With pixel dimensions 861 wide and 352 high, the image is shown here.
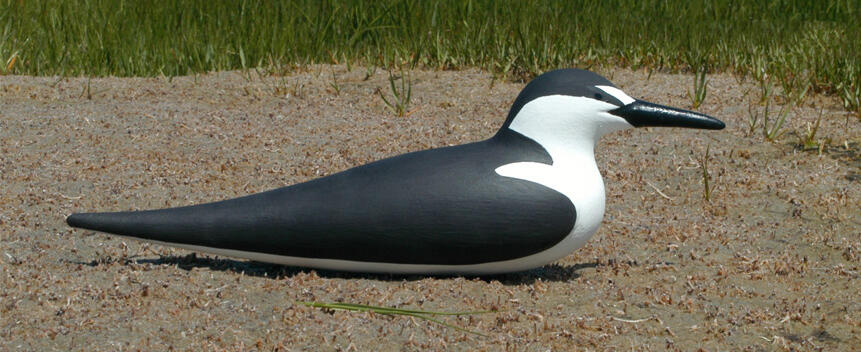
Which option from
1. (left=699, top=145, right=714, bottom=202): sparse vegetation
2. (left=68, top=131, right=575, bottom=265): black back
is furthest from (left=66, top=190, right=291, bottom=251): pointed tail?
(left=699, top=145, right=714, bottom=202): sparse vegetation

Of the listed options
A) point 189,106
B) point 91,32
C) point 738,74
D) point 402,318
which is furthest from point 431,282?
point 91,32

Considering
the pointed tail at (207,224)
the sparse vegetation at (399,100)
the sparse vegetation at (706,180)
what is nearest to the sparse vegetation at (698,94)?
the sparse vegetation at (706,180)

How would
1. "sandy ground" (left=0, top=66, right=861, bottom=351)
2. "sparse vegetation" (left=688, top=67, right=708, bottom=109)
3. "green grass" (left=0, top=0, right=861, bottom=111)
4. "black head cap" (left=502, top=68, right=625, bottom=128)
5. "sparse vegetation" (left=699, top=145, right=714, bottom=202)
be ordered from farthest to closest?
"green grass" (left=0, top=0, right=861, bottom=111)
"sparse vegetation" (left=688, top=67, right=708, bottom=109)
"sparse vegetation" (left=699, top=145, right=714, bottom=202)
"black head cap" (left=502, top=68, right=625, bottom=128)
"sandy ground" (left=0, top=66, right=861, bottom=351)

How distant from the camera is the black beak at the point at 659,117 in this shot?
10.0 ft

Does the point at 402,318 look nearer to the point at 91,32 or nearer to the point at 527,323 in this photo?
the point at 527,323

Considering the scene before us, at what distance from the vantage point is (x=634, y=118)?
10.1ft

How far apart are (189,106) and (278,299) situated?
2528mm

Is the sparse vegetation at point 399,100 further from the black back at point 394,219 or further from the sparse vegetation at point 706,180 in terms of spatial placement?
the black back at point 394,219

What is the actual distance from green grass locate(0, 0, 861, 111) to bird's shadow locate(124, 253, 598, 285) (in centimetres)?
260

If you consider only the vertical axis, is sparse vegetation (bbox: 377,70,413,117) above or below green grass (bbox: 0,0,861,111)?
below

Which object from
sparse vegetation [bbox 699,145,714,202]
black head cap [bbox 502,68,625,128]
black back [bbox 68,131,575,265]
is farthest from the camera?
sparse vegetation [bbox 699,145,714,202]

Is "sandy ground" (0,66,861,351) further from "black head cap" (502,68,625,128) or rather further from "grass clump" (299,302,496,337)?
"black head cap" (502,68,625,128)

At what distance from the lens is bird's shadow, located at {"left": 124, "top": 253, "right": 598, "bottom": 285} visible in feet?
10.2

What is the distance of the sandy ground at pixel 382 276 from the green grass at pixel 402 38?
30 centimetres
